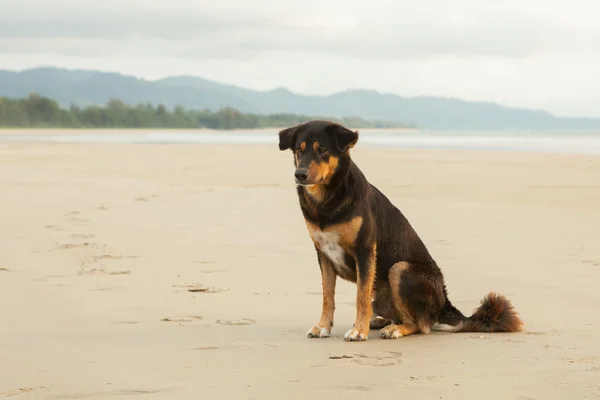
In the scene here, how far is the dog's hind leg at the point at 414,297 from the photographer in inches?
217

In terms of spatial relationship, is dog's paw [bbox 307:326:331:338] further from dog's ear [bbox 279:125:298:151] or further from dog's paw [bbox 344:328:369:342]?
dog's ear [bbox 279:125:298:151]

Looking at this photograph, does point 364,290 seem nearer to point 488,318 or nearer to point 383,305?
point 383,305

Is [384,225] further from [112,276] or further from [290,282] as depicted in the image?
[112,276]

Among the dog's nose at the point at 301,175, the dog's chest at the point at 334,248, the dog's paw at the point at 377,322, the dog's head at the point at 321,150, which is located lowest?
the dog's paw at the point at 377,322

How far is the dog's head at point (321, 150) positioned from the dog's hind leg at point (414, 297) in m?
0.81

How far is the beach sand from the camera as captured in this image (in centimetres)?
423

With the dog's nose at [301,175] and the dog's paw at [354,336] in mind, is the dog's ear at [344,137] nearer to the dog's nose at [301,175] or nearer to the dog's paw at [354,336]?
the dog's nose at [301,175]

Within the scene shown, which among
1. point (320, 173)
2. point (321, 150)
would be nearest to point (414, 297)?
point (320, 173)

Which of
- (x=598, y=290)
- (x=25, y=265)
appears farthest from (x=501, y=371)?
(x=25, y=265)

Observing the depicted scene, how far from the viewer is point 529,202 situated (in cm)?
1337

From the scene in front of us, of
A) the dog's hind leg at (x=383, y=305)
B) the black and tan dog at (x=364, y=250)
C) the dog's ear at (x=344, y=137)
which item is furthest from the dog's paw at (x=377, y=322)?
the dog's ear at (x=344, y=137)

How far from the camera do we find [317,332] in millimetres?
5539

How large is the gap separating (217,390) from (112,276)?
3.57 meters

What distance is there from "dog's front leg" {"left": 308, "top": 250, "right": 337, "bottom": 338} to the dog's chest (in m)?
0.06
